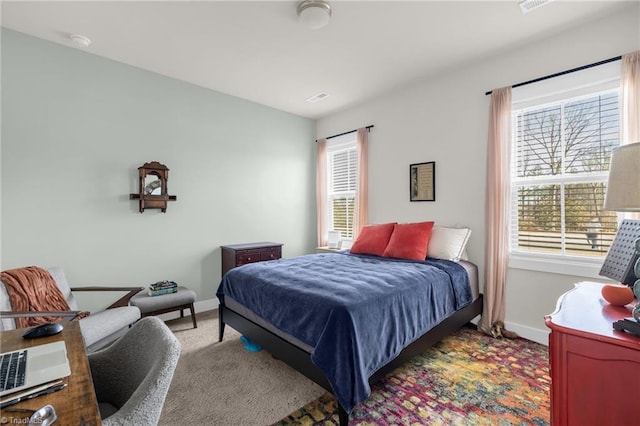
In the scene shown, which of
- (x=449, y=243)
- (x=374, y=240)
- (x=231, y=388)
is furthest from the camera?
(x=374, y=240)

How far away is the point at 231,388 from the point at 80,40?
3367 mm

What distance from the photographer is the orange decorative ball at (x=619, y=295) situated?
138 cm

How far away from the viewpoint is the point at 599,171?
98.9 inches

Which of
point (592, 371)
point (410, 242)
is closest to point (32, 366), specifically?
point (592, 371)

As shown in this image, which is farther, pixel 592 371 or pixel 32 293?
pixel 32 293

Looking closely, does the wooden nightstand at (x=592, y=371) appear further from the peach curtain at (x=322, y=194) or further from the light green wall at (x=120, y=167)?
the peach curtain at (x=322, y=194)

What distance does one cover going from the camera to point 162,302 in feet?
9.64

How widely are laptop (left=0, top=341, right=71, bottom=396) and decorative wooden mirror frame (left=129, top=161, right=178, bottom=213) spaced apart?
2436mm

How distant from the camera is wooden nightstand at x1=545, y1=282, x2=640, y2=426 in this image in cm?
106

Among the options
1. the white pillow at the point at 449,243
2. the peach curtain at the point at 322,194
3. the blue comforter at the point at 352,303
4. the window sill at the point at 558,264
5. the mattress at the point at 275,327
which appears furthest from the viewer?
the peach curtain at the point at 322,194

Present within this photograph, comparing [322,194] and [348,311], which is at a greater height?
[322,194]

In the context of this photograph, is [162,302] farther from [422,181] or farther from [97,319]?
[422,181]

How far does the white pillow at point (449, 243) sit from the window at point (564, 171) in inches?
18.8

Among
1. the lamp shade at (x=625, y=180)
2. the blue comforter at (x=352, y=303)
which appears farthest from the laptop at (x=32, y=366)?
the lamp shade at (x=625, y=180)
